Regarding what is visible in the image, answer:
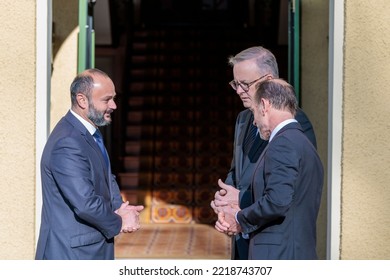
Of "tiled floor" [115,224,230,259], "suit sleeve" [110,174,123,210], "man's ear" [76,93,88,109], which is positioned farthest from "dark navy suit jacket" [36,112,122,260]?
"tiled floor" [115,224,230,259]

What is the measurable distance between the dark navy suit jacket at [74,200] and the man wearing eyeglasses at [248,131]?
2.15 feet

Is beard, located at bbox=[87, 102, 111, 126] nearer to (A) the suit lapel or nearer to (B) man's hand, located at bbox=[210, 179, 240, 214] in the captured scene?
(A) the suit lapel

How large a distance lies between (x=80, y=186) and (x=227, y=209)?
0.81m

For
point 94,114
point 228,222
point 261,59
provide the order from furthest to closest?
point 261,59 → point 94,114 → point 228,222

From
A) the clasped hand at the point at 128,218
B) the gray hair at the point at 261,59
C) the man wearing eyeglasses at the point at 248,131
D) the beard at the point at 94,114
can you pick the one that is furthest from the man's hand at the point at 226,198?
the beard at the point at 94,114

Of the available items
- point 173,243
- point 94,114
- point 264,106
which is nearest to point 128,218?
point 94,114

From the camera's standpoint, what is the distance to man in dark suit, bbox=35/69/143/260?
461 centimetres

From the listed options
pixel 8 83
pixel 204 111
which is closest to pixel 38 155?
pixel 8 83

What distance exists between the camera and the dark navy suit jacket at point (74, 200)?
460 cm

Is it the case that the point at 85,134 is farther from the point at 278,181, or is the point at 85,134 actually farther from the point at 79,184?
the point at 278,181

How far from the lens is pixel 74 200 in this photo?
15.0ft

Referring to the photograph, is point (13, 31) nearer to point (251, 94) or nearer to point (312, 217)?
point (251, 94)

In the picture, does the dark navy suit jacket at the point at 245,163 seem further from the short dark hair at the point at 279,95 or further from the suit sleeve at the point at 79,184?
the suit sleeve at the point at 79,184
